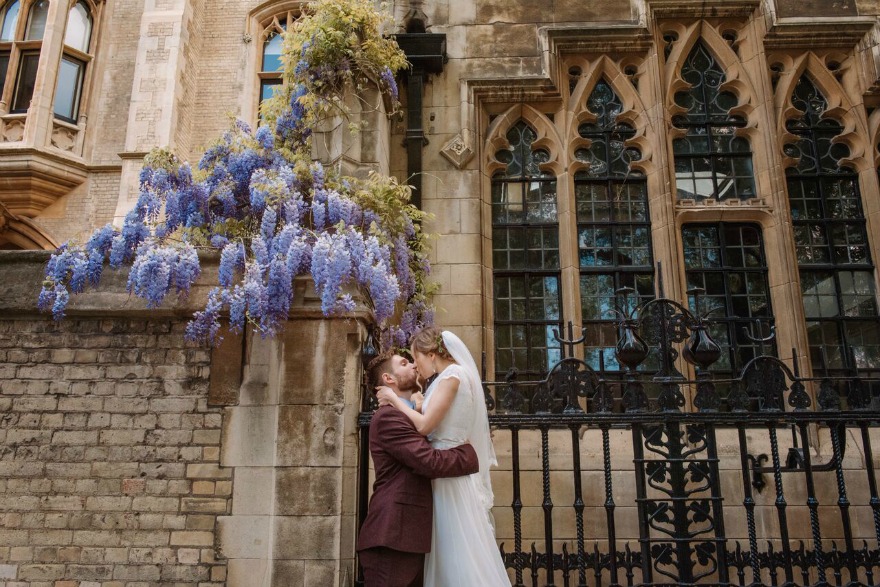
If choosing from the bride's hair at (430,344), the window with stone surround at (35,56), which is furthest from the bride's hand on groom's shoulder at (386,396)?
the window with stone surround at (35,56)

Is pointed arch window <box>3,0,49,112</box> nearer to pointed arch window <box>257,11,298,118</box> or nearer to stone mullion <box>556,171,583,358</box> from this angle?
pointed arch window <box>257,11,298,118</box>

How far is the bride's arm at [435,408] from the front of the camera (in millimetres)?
3930

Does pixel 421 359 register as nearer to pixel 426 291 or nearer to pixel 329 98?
pixel 426 291

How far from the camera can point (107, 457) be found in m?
5.25

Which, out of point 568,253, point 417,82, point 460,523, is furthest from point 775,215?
point 460,523

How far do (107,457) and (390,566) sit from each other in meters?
2.67

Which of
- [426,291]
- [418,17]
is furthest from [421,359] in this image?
[418,17]

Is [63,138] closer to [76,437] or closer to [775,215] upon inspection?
[76,437]

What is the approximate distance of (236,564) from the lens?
4.96m

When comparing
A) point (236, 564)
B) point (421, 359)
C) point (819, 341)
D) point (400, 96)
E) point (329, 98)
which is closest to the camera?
point (421, 359)

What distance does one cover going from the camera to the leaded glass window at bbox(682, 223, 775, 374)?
306 inches

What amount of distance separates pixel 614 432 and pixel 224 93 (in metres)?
9.51

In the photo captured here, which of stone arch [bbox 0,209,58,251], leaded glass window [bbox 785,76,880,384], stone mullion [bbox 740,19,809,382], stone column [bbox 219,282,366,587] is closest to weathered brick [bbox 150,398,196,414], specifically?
stone column [bbox 219,282,366,587]

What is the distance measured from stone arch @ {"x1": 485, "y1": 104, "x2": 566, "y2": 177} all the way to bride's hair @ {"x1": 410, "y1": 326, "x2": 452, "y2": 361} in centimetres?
448
